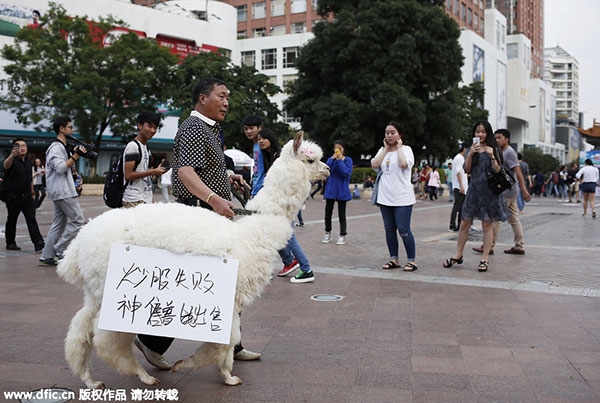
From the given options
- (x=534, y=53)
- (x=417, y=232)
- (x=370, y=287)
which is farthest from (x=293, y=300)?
Answer: (x=534, y=53)

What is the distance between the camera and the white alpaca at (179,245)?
126 inches

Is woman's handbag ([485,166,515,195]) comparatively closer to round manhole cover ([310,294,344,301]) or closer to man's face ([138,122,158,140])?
round manhole cover ([310,294,344,301])

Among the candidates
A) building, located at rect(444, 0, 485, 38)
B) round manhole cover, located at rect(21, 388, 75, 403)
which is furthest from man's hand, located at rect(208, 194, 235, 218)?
building, located at rect(444, 0, 485, 38)

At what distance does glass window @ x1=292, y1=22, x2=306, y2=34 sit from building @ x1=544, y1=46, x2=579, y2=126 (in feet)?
396

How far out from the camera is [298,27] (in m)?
67.4

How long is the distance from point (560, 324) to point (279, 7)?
68808mm

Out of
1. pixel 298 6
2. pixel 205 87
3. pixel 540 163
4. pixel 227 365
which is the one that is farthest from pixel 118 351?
pixel 540 163

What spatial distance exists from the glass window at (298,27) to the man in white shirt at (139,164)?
6415 centimetres

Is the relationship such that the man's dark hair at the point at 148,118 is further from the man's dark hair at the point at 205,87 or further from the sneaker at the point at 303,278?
the sneaker at the point at 303,278

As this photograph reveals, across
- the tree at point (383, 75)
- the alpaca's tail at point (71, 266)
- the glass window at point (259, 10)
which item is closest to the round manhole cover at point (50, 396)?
the alpaca's tail at point (71, 266)

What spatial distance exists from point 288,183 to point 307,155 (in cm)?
24

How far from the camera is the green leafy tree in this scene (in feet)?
119

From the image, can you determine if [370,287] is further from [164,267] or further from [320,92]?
[320,92]

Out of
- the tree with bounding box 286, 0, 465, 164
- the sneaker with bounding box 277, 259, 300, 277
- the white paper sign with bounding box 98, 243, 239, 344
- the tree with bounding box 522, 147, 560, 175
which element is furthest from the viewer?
the tree with bounding box 522, 147, 560, 175
